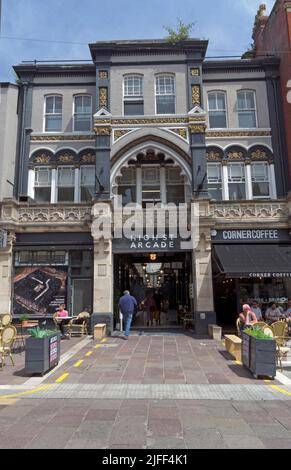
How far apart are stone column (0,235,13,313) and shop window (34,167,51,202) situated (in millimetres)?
2580

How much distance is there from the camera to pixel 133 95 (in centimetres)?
1728

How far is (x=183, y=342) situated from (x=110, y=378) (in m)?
5.57

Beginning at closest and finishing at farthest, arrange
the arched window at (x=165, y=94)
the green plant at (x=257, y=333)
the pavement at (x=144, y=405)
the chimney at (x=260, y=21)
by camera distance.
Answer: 1. the pavement at (x=144, y=405)
2. the green plant at (x=257, y=333)
3. the arched window at (x=165, y=94)
4. the chimney at (x=260, y=21)

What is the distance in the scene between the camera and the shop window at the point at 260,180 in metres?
17.2

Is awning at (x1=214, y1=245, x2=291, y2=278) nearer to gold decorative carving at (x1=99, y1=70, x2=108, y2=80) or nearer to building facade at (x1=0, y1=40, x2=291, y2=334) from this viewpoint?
building facade at (x1=0, y1=40, x2=291, y2=334)

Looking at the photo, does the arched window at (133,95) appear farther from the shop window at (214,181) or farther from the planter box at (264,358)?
the planter box at (264,358)

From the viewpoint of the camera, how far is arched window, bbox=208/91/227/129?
17828 mm

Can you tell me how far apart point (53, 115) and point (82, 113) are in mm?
1432

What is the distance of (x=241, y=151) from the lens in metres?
17.5

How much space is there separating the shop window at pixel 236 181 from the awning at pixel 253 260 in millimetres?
2822

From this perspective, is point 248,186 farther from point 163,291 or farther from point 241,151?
point 163,291

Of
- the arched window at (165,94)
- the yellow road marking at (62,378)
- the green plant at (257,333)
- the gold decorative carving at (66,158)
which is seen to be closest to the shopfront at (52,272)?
the gold decorative carving at (66,158)

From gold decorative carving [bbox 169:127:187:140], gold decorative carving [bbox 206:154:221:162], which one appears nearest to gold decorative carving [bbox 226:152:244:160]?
gold decorative carving [bbox 206:154:221:162]

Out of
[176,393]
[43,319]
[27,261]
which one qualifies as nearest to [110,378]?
[176,393]
